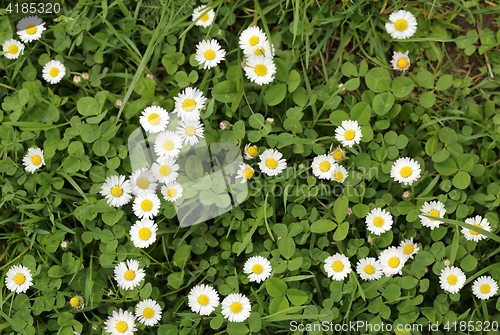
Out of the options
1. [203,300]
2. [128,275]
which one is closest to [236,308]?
[203,300]

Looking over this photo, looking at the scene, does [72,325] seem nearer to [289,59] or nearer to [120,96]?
[120,96]

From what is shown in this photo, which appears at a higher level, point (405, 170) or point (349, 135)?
point (349, 135)

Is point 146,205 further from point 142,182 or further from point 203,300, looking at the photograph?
point 203,300

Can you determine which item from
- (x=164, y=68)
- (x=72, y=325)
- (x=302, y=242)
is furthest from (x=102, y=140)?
(x=302, y=242)

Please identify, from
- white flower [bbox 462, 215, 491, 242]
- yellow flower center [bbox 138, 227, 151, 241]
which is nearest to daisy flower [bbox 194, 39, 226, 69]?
yellow flower center [bbox 138, 227, 151, 241]

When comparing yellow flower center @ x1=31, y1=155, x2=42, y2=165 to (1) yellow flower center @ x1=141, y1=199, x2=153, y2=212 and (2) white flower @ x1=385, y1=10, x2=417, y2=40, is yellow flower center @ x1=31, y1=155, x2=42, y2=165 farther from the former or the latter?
(2) white flower @ x1=385, y1=10, x2=417, y2=40

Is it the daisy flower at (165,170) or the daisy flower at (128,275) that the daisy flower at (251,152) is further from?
the daisy flower at (128,275)

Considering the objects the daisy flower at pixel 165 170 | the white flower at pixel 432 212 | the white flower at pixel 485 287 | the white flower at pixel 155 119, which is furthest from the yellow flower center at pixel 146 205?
the white flower at pixel 485 287
